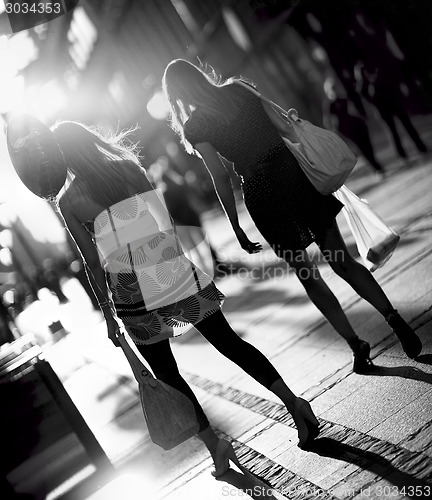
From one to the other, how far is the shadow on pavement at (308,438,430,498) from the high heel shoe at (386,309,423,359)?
65 centimetres

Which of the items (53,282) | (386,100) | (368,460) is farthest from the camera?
(53,282)

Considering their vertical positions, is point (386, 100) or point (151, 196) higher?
point (151, 196)

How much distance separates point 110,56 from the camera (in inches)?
774

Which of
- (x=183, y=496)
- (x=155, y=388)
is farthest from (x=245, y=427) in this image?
(x=155, y=388)

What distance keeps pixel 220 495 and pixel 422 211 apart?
155 inches

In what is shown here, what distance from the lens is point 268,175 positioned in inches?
116

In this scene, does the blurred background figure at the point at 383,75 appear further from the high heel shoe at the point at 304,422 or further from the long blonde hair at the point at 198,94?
the high heel shoe at the point at 304,422

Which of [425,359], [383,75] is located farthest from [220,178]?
[383,75]

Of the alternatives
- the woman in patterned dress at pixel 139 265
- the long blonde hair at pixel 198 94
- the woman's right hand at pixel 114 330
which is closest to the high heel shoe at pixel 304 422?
the woman in patterned dress at pixel 139 265

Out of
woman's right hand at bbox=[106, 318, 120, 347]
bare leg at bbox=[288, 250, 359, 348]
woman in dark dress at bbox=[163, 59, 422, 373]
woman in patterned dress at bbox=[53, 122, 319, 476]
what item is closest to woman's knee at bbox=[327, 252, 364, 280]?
woman in dark dress at bbox=[163, 59, 422, 373]

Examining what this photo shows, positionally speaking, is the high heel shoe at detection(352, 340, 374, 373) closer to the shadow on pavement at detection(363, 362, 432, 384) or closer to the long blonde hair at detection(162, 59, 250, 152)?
the shadow on pavement at detection(363, 362, 432, 384)

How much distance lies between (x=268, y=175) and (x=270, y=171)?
23 millimetres

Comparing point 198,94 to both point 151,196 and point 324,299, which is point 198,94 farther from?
point 324,299

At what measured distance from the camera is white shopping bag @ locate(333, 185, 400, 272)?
10.1 ft
